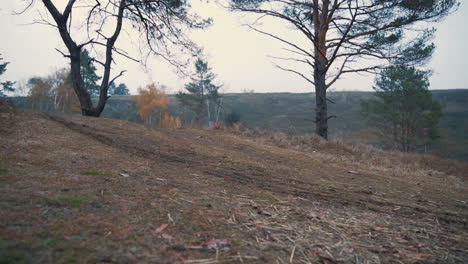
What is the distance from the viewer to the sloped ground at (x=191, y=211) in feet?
5.08

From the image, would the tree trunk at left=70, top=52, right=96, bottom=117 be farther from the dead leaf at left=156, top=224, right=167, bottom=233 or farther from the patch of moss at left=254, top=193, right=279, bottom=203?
the dead leaf at left=156, top=224, right=167, bottom=233

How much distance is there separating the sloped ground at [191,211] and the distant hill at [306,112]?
40.3 m

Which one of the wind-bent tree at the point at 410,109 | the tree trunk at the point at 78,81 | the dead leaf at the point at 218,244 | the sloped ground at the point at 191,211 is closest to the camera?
the sloped ground at the point at 191,211

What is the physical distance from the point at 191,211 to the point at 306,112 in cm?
6697

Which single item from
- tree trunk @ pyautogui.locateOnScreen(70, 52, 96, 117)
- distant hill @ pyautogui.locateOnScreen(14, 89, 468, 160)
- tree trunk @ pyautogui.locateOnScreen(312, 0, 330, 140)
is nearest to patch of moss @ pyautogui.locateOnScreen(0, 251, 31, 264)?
tree trunk @ pyautogui.locateOnScreen(70, 52, 96, 117)

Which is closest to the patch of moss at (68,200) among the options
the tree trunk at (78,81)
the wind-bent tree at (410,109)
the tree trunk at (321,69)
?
the tree trunk at (78,81)

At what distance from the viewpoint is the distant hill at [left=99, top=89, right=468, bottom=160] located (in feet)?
160

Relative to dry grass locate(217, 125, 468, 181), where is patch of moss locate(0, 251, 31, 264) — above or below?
above

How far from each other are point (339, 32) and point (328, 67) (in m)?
1.68

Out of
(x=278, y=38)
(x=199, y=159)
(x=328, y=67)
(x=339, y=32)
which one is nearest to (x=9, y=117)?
(x=199, y=159)

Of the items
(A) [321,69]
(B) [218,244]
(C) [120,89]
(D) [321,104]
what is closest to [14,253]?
(B) [218,244]

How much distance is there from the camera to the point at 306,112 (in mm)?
66375

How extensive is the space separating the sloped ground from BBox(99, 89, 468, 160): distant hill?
40.3 metres

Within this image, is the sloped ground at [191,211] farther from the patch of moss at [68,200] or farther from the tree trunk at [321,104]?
the tree trunk at [321,104]
